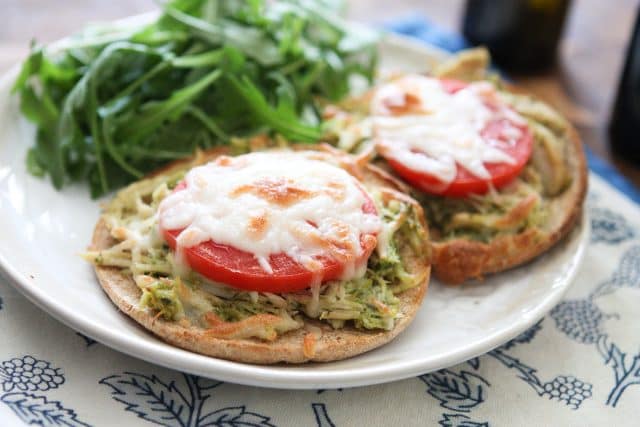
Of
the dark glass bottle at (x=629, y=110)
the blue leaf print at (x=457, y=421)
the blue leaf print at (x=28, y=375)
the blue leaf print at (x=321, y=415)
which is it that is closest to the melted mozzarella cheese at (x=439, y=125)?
the blue leaf print at (x=457, y=421)

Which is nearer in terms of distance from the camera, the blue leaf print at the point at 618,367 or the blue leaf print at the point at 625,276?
the blue leaf print at the point at 618,367

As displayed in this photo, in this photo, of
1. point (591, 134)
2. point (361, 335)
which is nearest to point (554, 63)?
point (591, 134)

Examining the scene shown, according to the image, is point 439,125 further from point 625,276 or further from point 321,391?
point 321,391

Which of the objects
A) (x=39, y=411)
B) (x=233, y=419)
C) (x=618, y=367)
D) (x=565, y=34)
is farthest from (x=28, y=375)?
(x=565, y=34)

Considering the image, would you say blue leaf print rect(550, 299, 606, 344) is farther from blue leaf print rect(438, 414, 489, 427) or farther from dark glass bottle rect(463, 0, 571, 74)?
dark glass bottle rect(463, 0, 571, 74)

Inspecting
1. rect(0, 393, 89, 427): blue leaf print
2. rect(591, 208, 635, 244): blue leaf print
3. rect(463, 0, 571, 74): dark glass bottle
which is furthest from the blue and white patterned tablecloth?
rect(463, 0, 571, 74): dark glass bottle

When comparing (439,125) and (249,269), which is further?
(439,125)

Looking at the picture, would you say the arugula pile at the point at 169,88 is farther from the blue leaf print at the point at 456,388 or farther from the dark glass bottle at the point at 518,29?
the dark glass bottle at the point at 518,29
